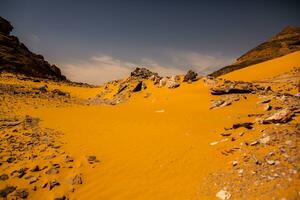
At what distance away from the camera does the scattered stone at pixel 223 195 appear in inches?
231

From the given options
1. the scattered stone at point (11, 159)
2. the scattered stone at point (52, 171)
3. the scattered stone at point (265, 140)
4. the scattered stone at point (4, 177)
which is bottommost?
the scattered stone at point (52, 171)

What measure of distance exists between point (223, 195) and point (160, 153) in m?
3.65

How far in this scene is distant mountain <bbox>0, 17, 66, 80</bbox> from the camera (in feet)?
105

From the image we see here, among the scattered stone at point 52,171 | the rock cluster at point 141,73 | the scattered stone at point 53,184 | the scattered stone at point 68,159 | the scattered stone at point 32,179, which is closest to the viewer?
the scattered stone at point 53,184

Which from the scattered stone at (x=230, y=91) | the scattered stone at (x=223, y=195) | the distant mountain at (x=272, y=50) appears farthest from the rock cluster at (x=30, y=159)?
the distant mountain at (x=272, y=50)

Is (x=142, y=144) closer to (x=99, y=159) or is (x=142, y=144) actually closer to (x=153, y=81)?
(x=99, y=159)

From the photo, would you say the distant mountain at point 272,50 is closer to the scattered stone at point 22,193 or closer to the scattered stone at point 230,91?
the scattered stone at point 230,91

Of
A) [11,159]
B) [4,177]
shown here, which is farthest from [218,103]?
[4,177]

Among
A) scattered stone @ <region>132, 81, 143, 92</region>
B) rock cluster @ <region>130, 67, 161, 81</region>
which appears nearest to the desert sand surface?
scattered stone @ <region>132, 81, 143, 92</region>

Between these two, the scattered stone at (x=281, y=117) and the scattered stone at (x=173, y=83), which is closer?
the scattered stone at (x=281, y=117)

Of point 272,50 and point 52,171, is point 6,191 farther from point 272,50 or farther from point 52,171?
→ point 272,50

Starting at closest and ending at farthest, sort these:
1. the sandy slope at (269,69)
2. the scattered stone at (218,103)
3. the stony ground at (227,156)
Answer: the stony ground at (227,156) → the scattered stone at (218,103) → the sandy slope at (269,69)

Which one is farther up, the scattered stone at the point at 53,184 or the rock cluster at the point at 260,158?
the rock cluster at the point at 260,158

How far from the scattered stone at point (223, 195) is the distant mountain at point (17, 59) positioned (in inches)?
1268
